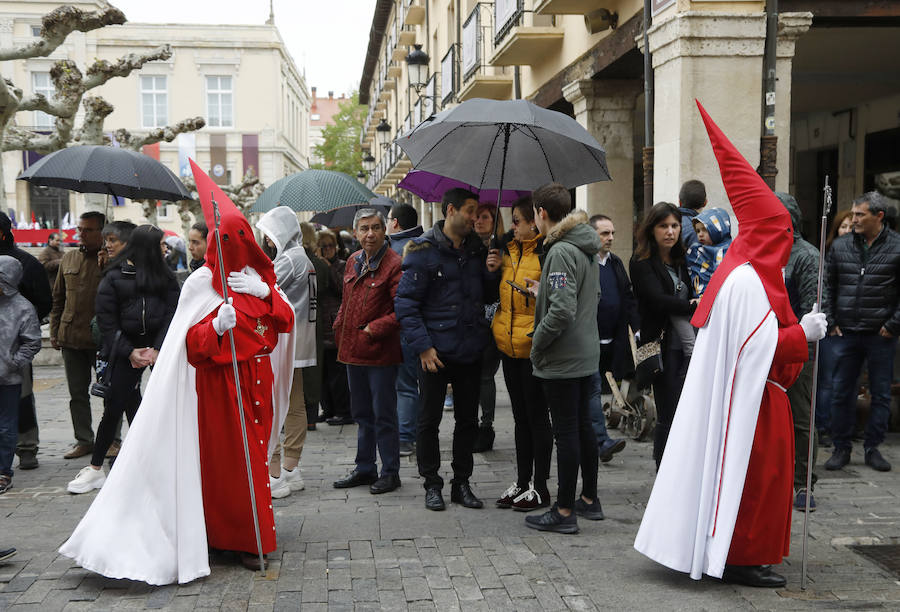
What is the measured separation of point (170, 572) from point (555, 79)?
10205mm

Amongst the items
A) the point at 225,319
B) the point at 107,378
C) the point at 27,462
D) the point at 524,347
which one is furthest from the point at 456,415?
the point at 27,462

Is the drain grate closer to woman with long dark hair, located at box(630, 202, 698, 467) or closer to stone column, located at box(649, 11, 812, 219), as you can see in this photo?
woman with long dark hair, located at box(630, 202, 698, 467)

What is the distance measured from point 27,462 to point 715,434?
529 cm

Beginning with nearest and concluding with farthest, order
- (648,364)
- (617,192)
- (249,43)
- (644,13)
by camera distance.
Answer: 1. (648,364)
2. (644,13)
3. (617,192)
4. (249,43)

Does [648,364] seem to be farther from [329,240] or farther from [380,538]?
[329,240]

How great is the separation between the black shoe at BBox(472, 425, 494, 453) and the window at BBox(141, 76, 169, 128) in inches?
2047

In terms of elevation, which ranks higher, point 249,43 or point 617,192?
point 249,43

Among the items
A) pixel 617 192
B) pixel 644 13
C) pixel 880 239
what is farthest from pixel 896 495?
pixel 617 192

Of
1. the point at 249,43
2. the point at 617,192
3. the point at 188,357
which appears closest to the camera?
the point at 188,357

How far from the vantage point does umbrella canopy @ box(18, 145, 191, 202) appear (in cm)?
718

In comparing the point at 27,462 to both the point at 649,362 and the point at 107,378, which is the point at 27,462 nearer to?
the point at 107,378

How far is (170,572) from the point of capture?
4301 mm

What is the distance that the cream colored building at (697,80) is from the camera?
8.27m

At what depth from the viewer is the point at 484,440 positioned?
7.36 m
